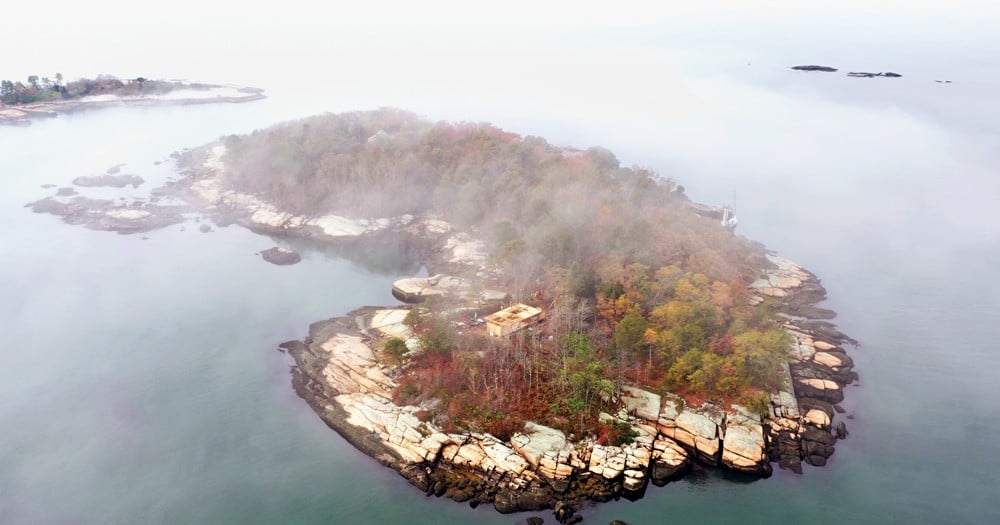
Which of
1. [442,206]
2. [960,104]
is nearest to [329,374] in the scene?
[442,206]

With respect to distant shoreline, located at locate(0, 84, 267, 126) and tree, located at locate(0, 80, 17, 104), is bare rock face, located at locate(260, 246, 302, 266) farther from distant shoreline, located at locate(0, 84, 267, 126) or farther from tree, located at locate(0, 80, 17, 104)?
tree, located at locate(0, 80, 17, 104)

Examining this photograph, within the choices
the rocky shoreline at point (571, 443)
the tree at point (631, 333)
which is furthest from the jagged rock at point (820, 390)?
the tree at point (631, 333)

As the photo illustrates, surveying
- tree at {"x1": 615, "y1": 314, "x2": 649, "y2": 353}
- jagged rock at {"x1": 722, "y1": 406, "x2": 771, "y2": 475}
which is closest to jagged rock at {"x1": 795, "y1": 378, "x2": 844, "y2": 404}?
jagged rock at {"x1": 722, "y1": 406, "x2": 771, "y2": 475}

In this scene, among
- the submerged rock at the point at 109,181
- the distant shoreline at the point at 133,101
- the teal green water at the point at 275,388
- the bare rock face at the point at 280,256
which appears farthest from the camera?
the distant shoreline at the point at 133,101

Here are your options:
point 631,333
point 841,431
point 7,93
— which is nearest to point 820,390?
point 841,431

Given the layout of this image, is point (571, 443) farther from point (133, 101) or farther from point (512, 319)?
point (133, 101)

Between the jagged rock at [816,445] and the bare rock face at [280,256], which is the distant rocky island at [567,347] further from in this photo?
the bare rock face at [280,256]
